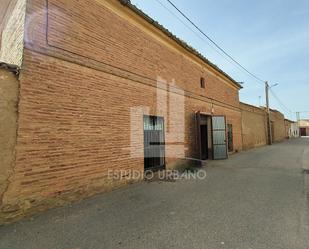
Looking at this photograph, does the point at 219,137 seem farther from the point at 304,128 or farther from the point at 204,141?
the point at 304,128

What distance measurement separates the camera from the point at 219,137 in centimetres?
1280

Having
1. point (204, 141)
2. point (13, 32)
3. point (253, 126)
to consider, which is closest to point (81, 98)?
point (13, 32)

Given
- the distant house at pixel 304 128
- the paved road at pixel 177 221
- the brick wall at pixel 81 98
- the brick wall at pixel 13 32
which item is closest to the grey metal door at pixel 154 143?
the brick wall at pixel 81 98

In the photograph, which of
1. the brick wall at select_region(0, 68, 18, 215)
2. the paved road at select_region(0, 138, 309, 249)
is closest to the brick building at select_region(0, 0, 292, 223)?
the brick wall at select_region(0, 68, 18, 215)

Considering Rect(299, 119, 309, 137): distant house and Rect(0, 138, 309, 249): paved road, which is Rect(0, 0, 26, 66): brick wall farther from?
Rect(299, 119, 309, 137): distant house

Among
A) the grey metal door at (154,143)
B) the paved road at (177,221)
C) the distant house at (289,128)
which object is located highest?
the distant house at (289,128)

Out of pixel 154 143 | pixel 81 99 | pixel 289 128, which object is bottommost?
pixel 154 143

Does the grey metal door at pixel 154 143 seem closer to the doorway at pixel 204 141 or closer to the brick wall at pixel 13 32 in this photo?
the brick wall at pixel 13 32

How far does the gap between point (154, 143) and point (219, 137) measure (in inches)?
211

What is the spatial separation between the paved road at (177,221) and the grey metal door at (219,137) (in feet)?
19.5

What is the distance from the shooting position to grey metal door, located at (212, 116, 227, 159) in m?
12.8

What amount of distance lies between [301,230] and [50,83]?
534 centimetres

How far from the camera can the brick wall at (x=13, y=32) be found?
493 cm

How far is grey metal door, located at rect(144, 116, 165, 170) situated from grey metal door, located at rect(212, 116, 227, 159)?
4654 millimetres
